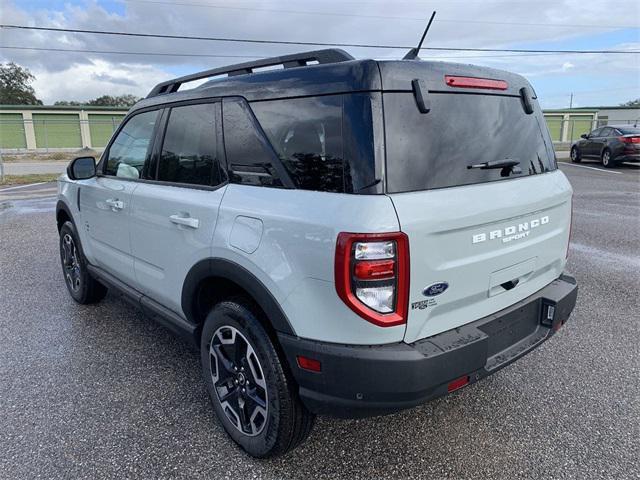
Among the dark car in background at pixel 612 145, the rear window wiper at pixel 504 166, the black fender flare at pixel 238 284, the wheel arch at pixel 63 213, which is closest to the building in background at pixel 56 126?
the dark car in background at pixel 612 145

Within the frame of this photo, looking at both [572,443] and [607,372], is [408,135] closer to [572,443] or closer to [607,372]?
[572,443]

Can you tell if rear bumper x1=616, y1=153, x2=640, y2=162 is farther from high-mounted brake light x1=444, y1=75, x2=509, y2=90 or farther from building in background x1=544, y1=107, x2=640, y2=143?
building in background x1=544, y1=107, x2=640, y2=143

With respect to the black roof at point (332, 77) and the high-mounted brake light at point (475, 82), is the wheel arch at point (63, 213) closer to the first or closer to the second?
the black roof at point (332, 77)

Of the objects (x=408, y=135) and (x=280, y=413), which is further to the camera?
(x=280, y=413)

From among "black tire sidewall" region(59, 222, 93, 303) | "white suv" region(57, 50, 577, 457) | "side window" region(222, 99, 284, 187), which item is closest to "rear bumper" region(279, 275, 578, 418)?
"white suv" region(57, 50, 577, 457)

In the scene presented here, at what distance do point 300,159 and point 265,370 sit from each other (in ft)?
3.26

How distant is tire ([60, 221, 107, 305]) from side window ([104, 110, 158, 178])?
1.02 m

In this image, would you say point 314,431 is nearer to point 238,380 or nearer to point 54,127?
point 238,380

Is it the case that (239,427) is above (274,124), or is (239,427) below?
below

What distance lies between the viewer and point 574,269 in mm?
5633

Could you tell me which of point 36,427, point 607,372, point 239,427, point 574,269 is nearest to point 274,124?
point 239,427

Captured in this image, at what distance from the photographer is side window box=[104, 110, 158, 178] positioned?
3314 mm

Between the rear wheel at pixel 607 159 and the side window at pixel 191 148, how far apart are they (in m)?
18.9

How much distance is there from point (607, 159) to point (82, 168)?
19114mm
